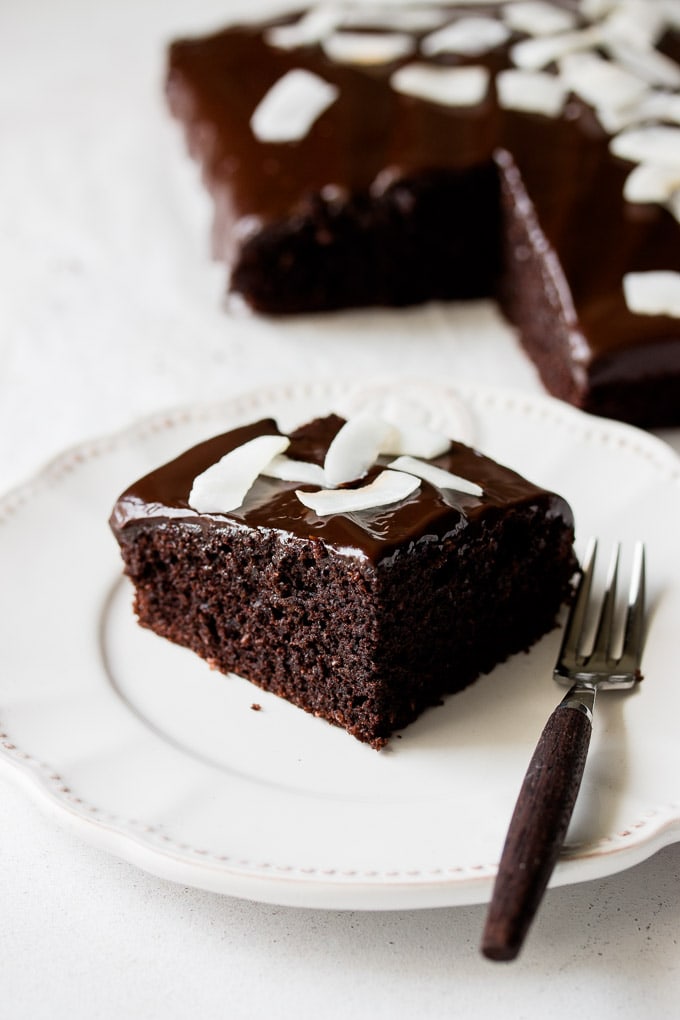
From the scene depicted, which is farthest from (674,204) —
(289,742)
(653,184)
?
(289,742)

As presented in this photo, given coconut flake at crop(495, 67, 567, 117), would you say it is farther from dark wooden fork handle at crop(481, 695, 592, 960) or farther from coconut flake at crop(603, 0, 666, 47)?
dark wooden fork handle at crop(481, 695, 592, 960)

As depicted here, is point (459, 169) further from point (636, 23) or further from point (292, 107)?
point (636, 23)

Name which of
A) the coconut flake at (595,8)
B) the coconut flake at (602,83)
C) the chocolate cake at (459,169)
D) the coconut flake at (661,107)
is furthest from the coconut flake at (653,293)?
the coconut flake at (595,8)

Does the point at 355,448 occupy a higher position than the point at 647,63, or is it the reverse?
the point at 355,448

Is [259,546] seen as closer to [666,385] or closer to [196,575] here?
[196,575]

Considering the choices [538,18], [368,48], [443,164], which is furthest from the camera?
[538,18]

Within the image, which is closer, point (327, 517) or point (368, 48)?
point (327, 517)

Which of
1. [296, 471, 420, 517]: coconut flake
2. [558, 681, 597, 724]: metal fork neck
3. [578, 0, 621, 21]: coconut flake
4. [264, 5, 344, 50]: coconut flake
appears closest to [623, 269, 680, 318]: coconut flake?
[296, 471, 420, 517]: coconut flake

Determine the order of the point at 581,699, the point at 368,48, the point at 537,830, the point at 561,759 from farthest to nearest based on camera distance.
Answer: the point at 368,48, the point at 581,699, the point at 561,759, the point at 537,830
